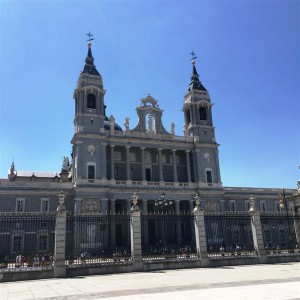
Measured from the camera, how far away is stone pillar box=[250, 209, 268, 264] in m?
22.1

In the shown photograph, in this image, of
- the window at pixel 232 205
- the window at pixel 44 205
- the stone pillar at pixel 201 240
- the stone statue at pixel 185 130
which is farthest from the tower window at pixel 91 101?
the stone pillar at pixel 201 240

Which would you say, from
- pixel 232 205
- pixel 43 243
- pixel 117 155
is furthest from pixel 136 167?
pixel 43 243

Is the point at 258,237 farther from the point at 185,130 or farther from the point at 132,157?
the point at 185,130

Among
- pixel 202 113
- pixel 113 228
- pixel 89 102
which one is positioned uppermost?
pixel 202 113

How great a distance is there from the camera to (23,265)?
18.6m

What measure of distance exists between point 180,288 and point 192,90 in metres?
48.0

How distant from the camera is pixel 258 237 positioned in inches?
880

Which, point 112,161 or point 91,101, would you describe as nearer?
point 112,161

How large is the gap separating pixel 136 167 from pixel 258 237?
31.6 metres

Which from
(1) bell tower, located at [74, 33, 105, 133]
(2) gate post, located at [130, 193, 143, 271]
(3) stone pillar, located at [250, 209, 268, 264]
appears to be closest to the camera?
(2) gate post, located at [130, 193, 143, 271]

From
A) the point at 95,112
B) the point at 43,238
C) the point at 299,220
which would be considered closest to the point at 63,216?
the point at 299,220

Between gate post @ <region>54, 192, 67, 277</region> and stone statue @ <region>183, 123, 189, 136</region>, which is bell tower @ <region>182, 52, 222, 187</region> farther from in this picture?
gate post @ <region>54, 192, 67, 277</region>

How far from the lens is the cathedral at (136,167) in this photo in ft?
146

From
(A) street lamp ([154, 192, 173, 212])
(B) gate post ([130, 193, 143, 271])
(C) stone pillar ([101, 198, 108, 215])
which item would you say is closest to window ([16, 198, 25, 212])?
(C) stone pillar ([101, 198, 108, 215])
